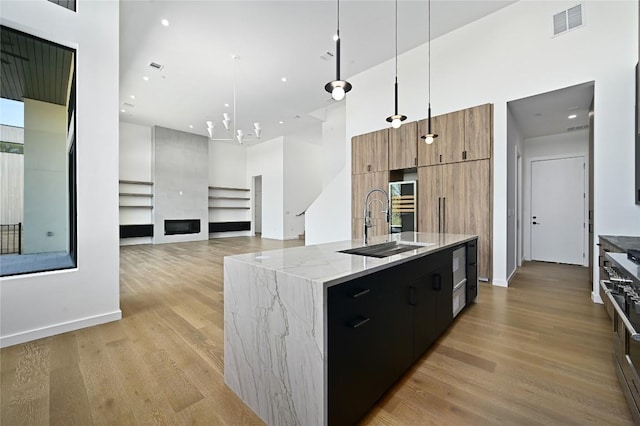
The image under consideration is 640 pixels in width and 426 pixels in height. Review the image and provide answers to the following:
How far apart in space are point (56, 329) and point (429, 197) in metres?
5.06

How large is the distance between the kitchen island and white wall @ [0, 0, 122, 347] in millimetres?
1926

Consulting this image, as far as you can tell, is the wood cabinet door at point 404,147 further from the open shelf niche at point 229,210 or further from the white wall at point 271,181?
the open shelf niche at point 229,210

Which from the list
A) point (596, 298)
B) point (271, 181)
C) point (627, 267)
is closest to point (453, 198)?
point (596, 298)

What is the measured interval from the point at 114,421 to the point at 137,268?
4636mm

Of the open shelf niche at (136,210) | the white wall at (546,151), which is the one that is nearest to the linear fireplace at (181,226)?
the open shelf niche at (136,210)

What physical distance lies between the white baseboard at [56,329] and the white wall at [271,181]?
7.75 meters

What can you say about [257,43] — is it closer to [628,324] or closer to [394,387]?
[394,387]

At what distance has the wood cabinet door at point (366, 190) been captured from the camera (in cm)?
547

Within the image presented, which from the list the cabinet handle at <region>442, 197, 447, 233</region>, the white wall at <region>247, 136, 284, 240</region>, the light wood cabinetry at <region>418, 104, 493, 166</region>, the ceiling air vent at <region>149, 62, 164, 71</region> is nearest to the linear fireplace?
the white wall at <region>247, 136, 284, 240</region>

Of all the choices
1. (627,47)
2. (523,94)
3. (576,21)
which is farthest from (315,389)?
(576,21)

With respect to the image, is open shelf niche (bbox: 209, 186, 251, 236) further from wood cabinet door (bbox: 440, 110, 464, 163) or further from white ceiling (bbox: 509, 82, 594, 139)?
white ceiling (bbox: 509, 82, 594, 139)

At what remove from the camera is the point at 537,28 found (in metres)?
3.76

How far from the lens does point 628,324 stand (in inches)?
50.6

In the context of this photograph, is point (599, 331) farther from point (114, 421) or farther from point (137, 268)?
point (137, 268)
